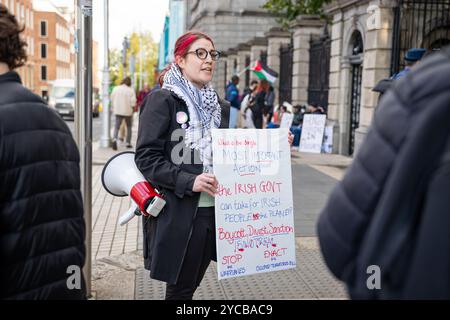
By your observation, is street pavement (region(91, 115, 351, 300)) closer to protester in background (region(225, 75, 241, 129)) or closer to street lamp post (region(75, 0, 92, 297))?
street lamp post (region(75, 0, 92, 297))

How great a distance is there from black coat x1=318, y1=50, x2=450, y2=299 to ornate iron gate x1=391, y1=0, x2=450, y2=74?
1226cm

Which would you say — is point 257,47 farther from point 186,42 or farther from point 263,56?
point 186,42

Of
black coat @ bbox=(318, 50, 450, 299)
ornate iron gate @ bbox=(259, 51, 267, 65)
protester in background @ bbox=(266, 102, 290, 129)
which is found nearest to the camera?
black coat @ bbox=(318, 50, 450, 299)

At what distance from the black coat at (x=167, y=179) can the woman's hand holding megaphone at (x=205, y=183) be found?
0.03 metres

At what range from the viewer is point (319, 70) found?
716 inches

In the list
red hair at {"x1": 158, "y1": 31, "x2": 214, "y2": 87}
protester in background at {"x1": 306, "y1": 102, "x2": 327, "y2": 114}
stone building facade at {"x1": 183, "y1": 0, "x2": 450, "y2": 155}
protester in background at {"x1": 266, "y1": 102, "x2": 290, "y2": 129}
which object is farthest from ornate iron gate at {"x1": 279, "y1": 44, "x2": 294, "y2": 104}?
red hair at {"x1": 158, "y1": 31, "x2": 214, "y2": 87}

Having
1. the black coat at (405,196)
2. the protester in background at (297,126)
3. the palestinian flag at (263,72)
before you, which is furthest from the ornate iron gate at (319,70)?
the black coat at (405,196)

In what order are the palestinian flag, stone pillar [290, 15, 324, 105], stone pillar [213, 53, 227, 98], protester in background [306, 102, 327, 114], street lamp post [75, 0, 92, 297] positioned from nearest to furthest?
street lamp post [75, 0, 92, 297], protester in background [306, 102, 327, 114], stone pillar [290, 15, 324, 105], the palestinian flag, stone pillar [213, 53, 227, 98]

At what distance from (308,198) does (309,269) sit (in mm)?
3547

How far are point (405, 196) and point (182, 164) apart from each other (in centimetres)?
207

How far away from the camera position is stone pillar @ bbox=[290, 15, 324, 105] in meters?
18.9

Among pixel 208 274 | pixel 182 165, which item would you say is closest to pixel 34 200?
pixel 182 165
